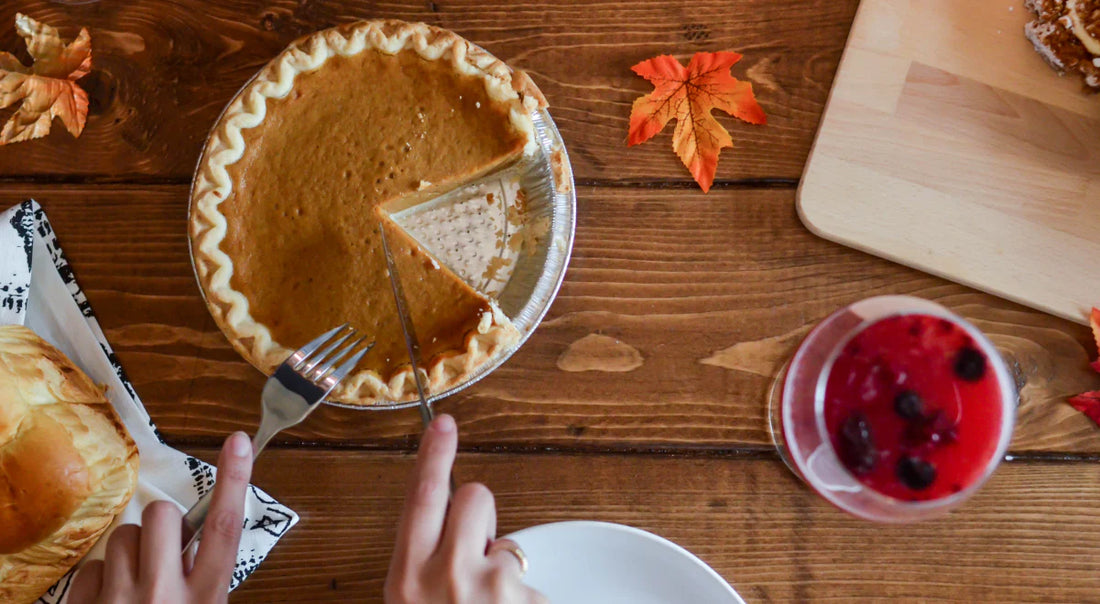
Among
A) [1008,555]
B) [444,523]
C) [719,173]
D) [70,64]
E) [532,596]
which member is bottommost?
[1008,555]

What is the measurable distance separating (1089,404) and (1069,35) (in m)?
0.85

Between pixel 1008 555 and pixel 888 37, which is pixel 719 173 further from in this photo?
pixel 1008 555

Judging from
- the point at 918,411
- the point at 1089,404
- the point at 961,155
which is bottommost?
the point at 1089,404

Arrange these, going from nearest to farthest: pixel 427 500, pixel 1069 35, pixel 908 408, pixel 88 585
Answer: pixel 427 500 < pixel 908 408 < pixel 88 585 < pixel 1069 35

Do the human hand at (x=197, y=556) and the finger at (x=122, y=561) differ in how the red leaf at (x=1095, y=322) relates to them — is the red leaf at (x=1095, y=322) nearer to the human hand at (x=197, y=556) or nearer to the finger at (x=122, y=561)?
the human hand at (x=197, y=556)

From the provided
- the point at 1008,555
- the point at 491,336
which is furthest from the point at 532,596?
the point at 1008,555

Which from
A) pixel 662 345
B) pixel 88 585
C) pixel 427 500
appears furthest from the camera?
pixel 662 345

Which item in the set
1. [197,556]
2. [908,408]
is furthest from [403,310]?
[908,408]

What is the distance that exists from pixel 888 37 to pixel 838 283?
23.3 inches

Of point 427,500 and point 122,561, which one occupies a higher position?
point 427,500

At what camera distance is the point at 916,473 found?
1455 millimetres

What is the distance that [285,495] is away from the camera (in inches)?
76.8

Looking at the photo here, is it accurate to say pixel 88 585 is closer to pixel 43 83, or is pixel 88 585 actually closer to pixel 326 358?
pixel 326 358

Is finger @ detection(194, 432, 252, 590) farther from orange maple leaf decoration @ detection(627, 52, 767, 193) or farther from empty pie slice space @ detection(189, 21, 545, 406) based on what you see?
orange maple leaf decoration @ detection(627, 52, 767, 193)
